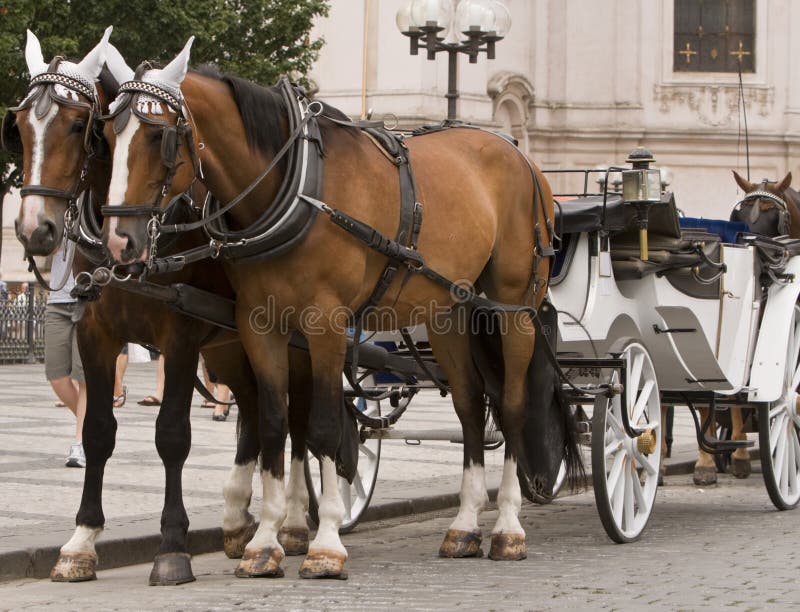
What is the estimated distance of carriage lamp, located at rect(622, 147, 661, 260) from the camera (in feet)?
28.7

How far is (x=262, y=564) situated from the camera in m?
6.82

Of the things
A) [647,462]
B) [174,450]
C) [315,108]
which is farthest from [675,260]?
[174,450]

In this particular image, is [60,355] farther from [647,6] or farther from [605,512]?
[647,6]

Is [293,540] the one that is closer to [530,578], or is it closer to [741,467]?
[530,578]

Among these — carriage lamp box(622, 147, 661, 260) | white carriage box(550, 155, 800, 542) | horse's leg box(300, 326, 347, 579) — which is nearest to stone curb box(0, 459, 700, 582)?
white carriage box(550, 155, 800, 542)

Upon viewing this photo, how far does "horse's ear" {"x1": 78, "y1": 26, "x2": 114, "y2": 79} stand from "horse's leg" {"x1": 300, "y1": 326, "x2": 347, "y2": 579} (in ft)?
4.69

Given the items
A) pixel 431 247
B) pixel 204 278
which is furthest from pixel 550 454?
pixel 204 278

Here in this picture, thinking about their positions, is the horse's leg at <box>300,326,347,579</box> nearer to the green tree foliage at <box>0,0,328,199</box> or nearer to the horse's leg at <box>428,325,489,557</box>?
the horse's leg at <box>428,325,489,557</box>

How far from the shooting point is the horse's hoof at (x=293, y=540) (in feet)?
25.4

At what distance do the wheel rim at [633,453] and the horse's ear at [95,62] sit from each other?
3310 mm

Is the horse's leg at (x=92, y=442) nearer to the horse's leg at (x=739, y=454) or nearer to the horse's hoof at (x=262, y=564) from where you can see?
the horse's hoof at (x=262, y=564)

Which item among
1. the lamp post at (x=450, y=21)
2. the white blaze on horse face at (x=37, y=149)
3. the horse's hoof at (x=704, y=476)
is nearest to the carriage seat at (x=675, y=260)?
the horse's hoof at (x=704, y=476)

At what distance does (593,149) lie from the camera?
4078 cm

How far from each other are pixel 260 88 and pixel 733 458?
21.2 ft
